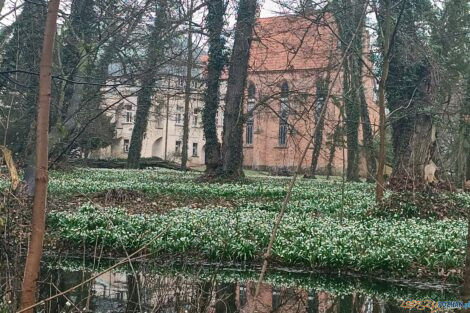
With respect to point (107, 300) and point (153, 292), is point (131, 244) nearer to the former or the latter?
point (107, 300)

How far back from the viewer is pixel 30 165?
954cm

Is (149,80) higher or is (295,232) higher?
(149,80)

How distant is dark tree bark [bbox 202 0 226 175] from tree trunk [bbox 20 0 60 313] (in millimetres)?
15562

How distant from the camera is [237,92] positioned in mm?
19078

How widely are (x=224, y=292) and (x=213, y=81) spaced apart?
1530cm

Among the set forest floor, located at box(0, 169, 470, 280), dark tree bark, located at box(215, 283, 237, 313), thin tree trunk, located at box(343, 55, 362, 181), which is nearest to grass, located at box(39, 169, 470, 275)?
forest floor, located at box(0, 169, 470, 280)

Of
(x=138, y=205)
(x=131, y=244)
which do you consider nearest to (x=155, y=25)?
(x=138, y=205)

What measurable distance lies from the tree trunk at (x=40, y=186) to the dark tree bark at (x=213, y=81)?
51.1 ft

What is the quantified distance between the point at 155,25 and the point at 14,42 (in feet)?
11.3

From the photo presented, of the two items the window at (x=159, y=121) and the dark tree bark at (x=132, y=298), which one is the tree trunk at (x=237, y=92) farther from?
the window at (x=159, y=121)

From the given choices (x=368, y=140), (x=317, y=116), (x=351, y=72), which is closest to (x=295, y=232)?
(x=351, y=72)

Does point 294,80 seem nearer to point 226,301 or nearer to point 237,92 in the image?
point 237,92

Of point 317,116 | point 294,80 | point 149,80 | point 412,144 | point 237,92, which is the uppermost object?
point 294,80

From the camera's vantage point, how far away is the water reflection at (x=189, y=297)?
4184 millimetres
